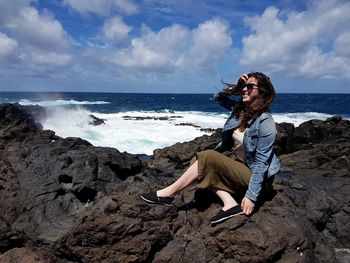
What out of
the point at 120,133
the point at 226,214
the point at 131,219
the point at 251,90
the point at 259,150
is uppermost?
the point at 251,90

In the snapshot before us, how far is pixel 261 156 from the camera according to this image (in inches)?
178

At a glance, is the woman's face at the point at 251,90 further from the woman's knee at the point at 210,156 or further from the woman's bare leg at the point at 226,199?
the woman's bare leg at the point at 226,199

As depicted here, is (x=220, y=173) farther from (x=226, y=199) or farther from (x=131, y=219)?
(x=131, y=219)

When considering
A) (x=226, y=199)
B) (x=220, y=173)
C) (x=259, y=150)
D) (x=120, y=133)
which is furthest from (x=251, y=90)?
(x=120, y=133)

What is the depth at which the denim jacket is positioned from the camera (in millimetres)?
4500

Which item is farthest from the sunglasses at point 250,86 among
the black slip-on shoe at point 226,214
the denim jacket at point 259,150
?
the black slip-on shoe at point 226,214

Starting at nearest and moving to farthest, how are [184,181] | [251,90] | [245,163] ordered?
[251,90] → [184,181] → [245,163]

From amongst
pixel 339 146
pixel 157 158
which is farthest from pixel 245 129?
pixel 339 146

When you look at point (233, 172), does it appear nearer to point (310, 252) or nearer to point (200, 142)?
point (310, 252)

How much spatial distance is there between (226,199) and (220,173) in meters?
0.28

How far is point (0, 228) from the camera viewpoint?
218 inches

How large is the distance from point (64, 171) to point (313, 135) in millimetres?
17563

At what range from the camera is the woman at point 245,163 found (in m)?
4.51

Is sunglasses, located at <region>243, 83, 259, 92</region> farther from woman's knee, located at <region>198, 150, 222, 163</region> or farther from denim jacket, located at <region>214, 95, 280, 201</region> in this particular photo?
woman's knee, located at <region>198, 150, 222, 163</region>
